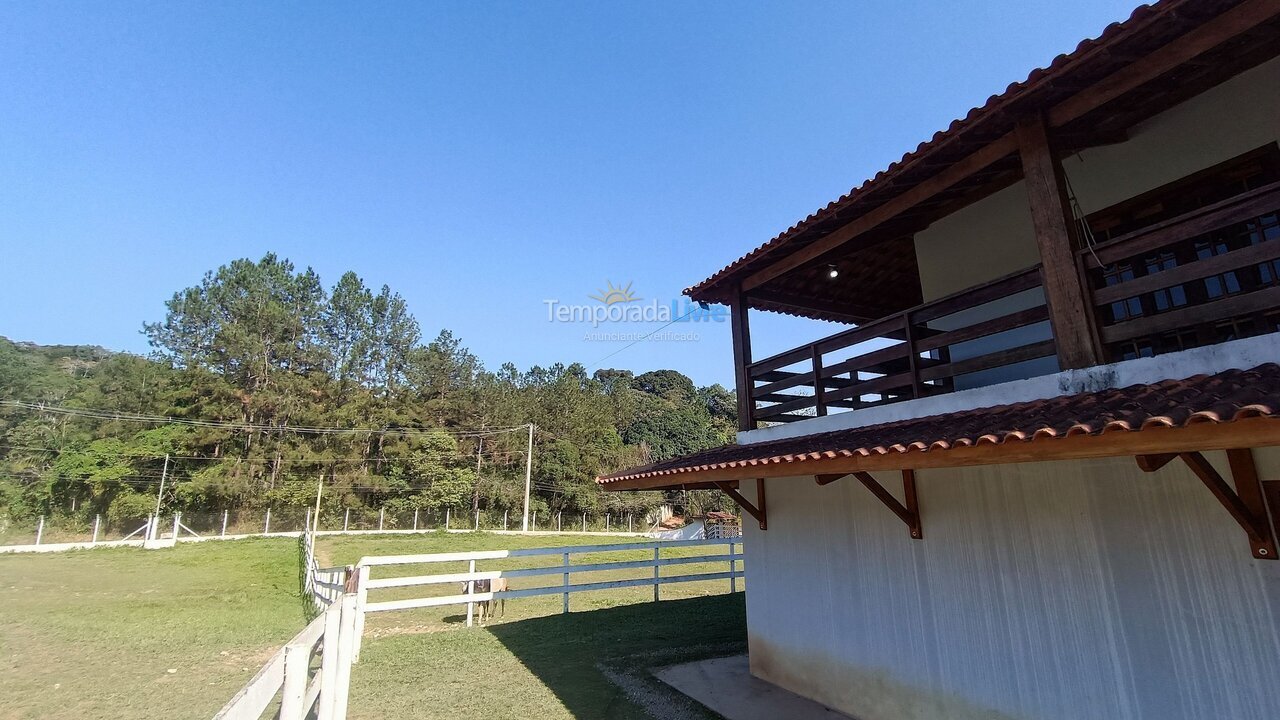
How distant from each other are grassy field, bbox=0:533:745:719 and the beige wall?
5.58 m

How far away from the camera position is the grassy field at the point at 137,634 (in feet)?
18.9

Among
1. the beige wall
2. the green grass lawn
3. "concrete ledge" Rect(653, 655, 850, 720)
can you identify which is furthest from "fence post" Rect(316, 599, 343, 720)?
the beige wall

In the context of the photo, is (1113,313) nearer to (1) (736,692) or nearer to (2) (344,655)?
(1) (736,692)

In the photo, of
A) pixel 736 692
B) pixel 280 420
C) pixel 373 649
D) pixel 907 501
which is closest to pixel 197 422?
pixel 280 420

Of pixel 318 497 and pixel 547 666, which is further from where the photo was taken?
pixel 318 497

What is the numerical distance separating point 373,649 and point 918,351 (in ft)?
24.4

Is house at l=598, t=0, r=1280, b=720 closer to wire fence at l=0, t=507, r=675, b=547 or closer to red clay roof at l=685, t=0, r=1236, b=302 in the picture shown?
red clay roof at l=685, t=0, r=1236, b=302

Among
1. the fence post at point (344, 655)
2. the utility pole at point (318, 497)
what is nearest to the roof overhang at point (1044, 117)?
the fence post at point (344, 655)

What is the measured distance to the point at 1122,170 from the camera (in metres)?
4.98

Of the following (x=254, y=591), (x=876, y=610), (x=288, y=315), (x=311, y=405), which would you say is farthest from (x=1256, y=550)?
(x=288, y=315)

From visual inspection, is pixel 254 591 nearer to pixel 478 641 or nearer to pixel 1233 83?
pixel 478 641

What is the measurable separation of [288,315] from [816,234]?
1663 inches

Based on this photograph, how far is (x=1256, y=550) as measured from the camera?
2.86m

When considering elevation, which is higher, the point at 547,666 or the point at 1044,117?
the point at 1044,117
